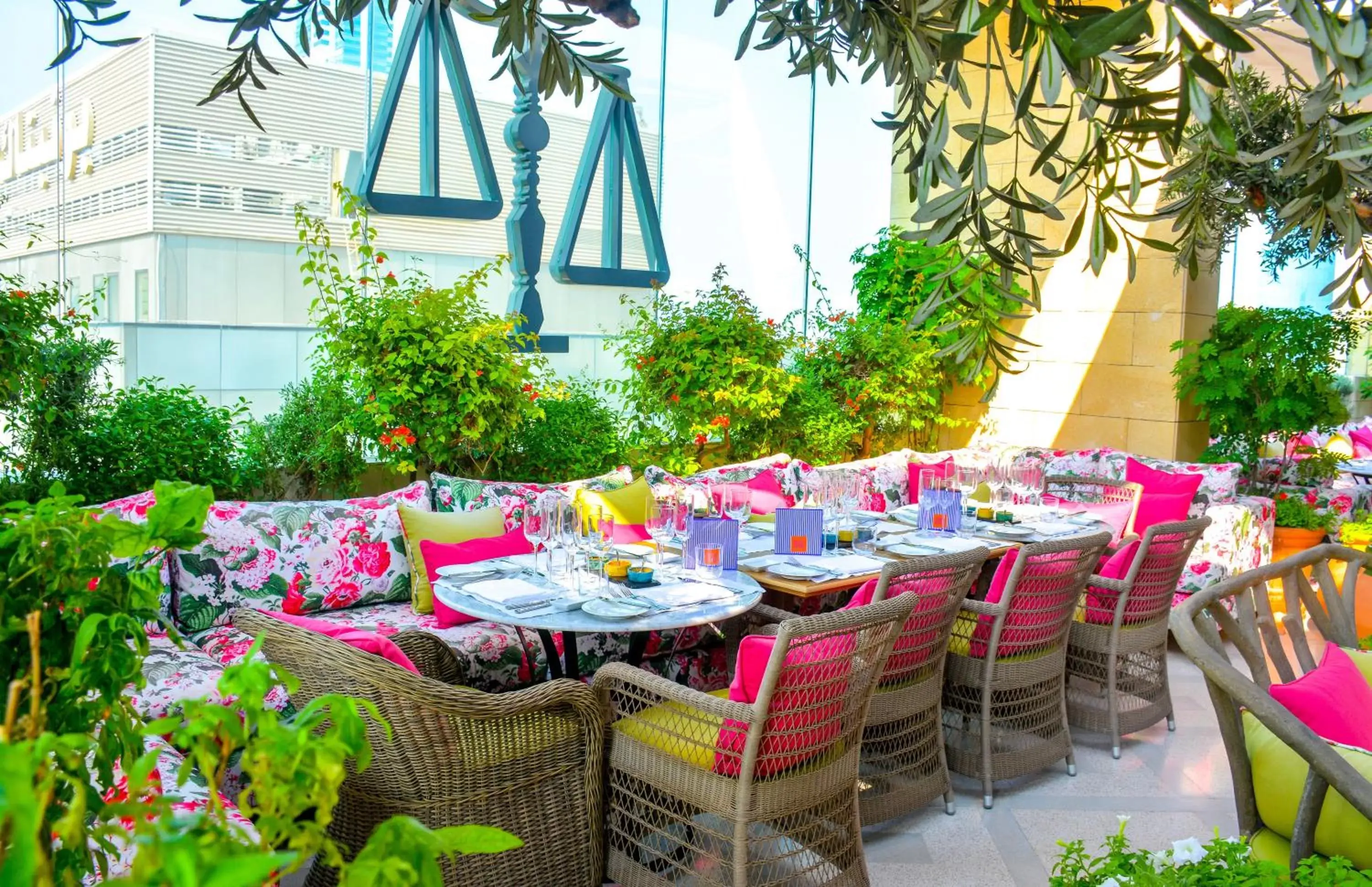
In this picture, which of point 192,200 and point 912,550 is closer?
point 912,550

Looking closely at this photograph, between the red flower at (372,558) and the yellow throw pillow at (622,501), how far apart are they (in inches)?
31.8

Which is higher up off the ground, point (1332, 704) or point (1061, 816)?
point (1332, 704)

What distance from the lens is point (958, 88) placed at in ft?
4.15

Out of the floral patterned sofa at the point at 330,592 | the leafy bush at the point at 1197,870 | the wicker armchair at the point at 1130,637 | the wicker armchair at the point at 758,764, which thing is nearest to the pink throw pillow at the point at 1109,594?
the wicker armchair at the point at 1130,637

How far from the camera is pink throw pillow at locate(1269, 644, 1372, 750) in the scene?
1825 mm

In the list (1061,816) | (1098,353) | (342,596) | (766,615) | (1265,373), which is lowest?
(1061,816)

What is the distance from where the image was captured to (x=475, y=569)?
11.3 feet

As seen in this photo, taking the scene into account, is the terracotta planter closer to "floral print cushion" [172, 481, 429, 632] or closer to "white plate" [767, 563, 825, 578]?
"white plate" [767, 563, 825, 578]

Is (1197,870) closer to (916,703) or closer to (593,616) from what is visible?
(593,616)

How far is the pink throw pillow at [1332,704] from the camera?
183 centimetres

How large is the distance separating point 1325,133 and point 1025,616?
8.59 ft

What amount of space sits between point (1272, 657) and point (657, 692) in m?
1.38

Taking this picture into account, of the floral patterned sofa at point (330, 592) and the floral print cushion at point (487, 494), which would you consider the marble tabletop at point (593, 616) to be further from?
the floral print cushion at point (487, 494)

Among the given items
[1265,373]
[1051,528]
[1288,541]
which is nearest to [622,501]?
[1051,528]
